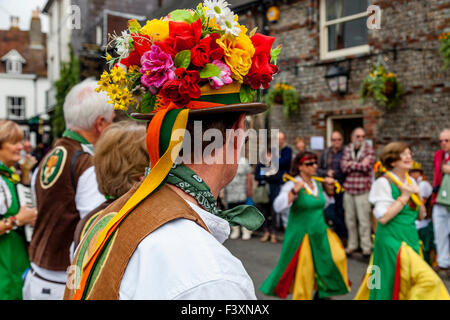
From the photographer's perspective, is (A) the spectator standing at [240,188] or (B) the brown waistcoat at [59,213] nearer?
(B) the brown waistcoat at [59,213]

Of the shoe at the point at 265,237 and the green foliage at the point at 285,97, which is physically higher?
the green foliage at the point at 285,97

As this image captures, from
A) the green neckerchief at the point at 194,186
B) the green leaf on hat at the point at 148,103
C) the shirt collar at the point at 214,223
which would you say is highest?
the green leaf on hat at the point at 148,103

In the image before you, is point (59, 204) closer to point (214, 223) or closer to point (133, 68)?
point (133, 68)

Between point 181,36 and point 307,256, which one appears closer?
point 181,36

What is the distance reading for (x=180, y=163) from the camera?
1317 mm

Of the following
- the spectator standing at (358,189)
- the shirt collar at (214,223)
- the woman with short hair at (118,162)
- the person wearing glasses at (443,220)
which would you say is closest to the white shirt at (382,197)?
the person wearing glasses at (443,220)

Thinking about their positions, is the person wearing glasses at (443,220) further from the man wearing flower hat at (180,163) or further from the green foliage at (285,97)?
the man wearing flower hat at (180,163)

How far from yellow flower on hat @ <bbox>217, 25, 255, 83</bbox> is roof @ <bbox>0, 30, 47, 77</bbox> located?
24615 mm

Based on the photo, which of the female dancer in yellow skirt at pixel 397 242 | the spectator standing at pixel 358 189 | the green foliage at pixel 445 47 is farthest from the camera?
the spectator standing at pixel 358 189

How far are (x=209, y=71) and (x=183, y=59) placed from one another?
89mm

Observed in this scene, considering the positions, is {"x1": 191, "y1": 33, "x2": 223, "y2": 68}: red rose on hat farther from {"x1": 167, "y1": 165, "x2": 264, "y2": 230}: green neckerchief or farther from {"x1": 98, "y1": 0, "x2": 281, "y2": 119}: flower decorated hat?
{"x1": 167, "y1": 165, "x2": 264, "y2": 230}: green neckerchief

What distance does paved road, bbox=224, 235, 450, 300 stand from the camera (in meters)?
5.82

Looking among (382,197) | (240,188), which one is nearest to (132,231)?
(382,197)

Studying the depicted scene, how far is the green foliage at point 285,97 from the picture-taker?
33.0ft
